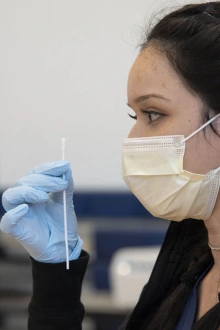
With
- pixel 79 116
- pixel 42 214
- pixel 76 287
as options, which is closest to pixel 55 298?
pixel 76 287

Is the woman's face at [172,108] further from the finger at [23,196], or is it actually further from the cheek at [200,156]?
the finger at [23,196]

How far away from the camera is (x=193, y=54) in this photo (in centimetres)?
105

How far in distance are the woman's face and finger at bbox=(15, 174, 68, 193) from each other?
26 cm

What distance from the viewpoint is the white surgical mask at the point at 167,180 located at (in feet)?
3.45

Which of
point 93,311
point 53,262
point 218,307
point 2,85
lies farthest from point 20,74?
point 218,307

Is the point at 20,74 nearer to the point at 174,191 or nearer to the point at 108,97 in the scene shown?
the point at 108,97

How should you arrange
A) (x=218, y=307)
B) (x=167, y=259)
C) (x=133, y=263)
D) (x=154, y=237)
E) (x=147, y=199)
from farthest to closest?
(x=154, y=237) < (x=133, y=263) < (x=167, y=259) < (x=147, y=199) < (x=218, y=307)

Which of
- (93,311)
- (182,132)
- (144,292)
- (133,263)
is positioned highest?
(182,132)

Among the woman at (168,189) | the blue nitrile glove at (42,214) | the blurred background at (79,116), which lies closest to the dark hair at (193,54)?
the woman at (168,189)

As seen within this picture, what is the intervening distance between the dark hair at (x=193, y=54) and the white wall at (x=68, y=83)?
3.24ft

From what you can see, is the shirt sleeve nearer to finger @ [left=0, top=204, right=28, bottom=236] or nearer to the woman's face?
finger @ [left=0, top=204, right=28, bottom=236]

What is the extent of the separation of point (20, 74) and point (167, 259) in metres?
1.30

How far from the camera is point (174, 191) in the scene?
3.54ft

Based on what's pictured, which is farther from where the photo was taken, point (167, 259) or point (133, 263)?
point (133, 263)
